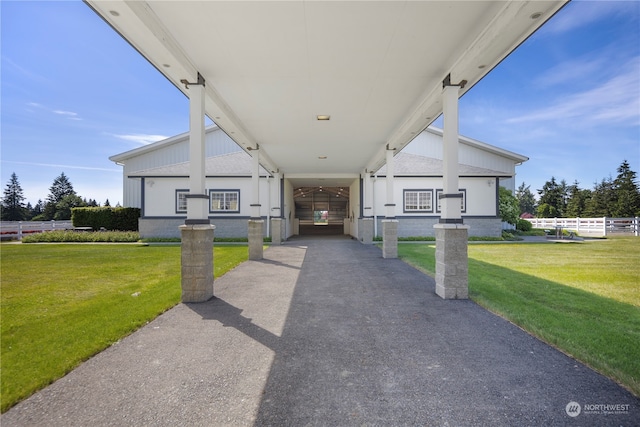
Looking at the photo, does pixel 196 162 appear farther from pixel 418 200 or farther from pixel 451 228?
pixel 418 200

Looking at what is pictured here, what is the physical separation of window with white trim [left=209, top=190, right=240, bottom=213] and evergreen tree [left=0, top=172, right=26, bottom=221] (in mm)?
47459

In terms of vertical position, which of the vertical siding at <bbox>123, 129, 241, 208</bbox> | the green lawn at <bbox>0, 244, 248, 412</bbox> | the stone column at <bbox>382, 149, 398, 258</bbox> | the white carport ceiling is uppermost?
the vertical siding at <bbox>123, 129, 241, 208</bbox>

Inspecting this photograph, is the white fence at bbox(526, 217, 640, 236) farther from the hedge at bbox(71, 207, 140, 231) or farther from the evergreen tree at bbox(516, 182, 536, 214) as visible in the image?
the evergreen tree at bbox(516, 182, 536, 214)

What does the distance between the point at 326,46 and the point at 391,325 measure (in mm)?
4217

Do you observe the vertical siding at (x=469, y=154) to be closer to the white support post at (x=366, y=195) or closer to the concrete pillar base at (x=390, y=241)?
the white support post at (x=366, y=195)

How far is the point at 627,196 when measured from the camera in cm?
3288

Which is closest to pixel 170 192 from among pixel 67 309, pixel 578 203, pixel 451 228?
pixel 67 309

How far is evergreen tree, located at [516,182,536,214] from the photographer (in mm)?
75656

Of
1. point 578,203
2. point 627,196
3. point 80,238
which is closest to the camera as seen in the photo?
point 80,238

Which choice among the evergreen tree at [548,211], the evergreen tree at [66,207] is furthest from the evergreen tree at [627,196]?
the evergreen tree at [66,207]

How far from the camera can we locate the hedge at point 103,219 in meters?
20.5

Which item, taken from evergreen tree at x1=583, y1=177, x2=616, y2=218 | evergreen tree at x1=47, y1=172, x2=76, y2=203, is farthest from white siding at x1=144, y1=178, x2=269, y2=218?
evergreen tree at x1=47, y1=172, x2=76, y2=203

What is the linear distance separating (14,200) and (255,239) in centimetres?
6821

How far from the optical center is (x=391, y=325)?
13.4 ft
